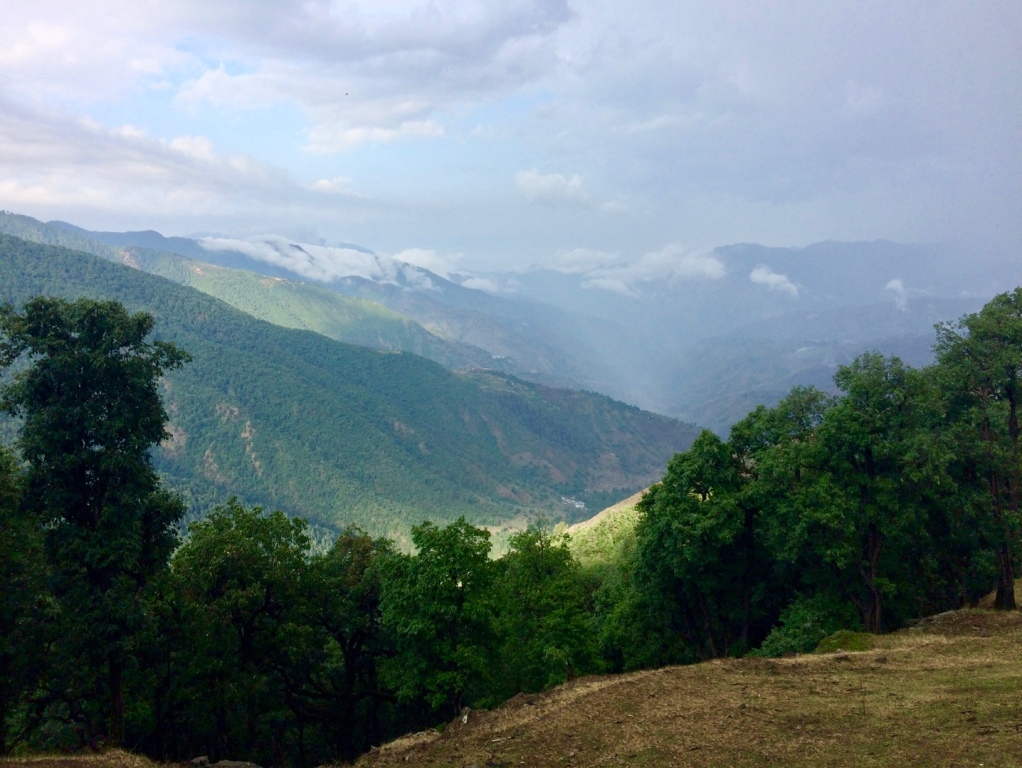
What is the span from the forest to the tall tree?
139 mm

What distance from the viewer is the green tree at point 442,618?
31594 mm

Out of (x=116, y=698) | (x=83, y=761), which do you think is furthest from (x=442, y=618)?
(x=83, y=761)

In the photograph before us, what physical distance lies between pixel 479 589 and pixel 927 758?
21.1m

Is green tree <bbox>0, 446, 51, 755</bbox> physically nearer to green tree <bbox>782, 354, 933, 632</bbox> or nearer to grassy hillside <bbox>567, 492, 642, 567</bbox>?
green tree <bbox>782, 354, 933, 632</bbox>

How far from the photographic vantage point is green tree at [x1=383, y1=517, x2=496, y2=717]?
31594 mm

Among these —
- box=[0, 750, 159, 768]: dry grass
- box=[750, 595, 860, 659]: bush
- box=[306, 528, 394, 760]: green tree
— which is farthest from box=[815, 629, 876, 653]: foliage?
box=[0, 750, 159, 768]: dry grass

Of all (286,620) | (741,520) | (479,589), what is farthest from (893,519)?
(286,620)

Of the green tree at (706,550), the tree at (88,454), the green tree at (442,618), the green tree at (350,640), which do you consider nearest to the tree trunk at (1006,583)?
the green tree at (706,550)

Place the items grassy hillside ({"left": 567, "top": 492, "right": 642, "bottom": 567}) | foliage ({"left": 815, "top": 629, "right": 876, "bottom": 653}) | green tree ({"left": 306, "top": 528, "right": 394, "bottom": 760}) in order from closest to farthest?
foliage ({"left": 815, "top": 629, "right": 876, "bottom": 653})
green tree ({"left": 306, "top": 528, "right": 394, "bottom": 760})
grassy hillside ({"left": 567, "top": 492, "right": 642, "bottom": 567})

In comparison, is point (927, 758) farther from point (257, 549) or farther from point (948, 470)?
point (257, 549)

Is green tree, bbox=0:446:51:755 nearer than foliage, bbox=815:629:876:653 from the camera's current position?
Yes

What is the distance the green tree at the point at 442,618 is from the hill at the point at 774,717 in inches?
303

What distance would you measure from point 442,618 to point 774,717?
56.2 feet

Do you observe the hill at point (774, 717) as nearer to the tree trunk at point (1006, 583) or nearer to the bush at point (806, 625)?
the bush at point (806, 625)
